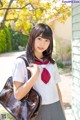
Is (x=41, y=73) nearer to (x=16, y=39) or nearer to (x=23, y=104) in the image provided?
(x=23, y=104)

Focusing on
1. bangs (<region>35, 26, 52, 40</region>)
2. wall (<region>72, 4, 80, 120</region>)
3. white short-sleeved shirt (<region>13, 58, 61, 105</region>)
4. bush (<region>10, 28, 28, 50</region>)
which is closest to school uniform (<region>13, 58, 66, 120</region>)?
white short-sleeved shirt (<region>13, 58, 61, 105</region>)

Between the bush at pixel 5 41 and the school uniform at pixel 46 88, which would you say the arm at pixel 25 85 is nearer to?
the school uniform at pixel 46 88

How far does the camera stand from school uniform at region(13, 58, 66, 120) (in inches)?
88.1

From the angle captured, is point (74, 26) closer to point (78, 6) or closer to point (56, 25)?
point (78, 6)

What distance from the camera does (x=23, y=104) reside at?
225cm

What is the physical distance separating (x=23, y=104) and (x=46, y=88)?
210 mm

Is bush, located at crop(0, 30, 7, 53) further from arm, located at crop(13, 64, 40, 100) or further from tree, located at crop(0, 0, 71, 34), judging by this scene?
arm, located at crop(13, 64, 40, 100)

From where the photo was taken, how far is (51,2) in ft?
24.2

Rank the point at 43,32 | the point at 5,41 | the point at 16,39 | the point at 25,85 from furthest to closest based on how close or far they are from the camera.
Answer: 1. the point at 16,39
2. the point at 5,41
3. the point at 43,32
4. the point at 25,85

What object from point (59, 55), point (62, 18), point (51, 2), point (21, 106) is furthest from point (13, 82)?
point (59, 55)

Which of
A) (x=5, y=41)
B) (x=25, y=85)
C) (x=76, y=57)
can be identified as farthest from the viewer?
(x=5, y=41)

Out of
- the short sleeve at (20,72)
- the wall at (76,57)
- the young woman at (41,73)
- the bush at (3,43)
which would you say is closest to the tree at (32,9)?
the wall at (76,57)

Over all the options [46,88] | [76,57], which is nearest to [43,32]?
[46,88]

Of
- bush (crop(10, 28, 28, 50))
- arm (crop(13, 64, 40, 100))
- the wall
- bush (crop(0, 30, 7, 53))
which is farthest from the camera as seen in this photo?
bush (crop(10, 28, 28, 50))
